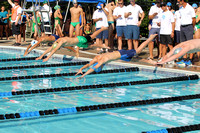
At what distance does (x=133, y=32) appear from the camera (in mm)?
10812

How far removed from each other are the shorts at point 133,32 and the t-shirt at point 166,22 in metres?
0.98

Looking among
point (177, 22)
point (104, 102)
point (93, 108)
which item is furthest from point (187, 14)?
point (93, 108)

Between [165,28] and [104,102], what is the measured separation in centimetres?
416

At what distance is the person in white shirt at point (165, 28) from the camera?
32.5ft

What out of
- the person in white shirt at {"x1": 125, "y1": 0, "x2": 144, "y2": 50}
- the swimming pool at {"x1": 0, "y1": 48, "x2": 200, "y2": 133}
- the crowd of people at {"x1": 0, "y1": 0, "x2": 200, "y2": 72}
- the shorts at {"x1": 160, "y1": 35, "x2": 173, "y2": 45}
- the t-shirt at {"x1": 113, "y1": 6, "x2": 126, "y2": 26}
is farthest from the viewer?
the t-shirt at {"x1": 113, "y1": 6, "x2": 126, "y2": 26}

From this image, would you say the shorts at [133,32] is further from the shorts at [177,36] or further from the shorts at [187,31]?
the shorts at [187,31]

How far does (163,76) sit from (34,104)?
3.80m

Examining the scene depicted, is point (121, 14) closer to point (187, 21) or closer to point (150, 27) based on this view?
point (150, 27)

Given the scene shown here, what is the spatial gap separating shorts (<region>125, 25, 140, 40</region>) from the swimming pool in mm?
1596

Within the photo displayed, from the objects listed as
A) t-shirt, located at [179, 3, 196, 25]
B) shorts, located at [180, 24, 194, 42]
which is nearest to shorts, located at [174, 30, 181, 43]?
shorts, located at [180, 24, 194, 42]

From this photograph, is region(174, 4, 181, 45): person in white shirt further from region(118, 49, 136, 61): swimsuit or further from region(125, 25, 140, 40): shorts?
region(118, 49, 136, 61): swimsuit

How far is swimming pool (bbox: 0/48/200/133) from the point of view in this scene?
17.4ft

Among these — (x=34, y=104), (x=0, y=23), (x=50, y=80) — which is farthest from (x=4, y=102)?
(x=0, y=23)

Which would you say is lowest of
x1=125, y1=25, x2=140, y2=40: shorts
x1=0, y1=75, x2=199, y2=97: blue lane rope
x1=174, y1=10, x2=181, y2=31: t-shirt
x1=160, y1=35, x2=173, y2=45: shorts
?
x1=0, y1=75, x2=199, y2=97: blue lane rope
